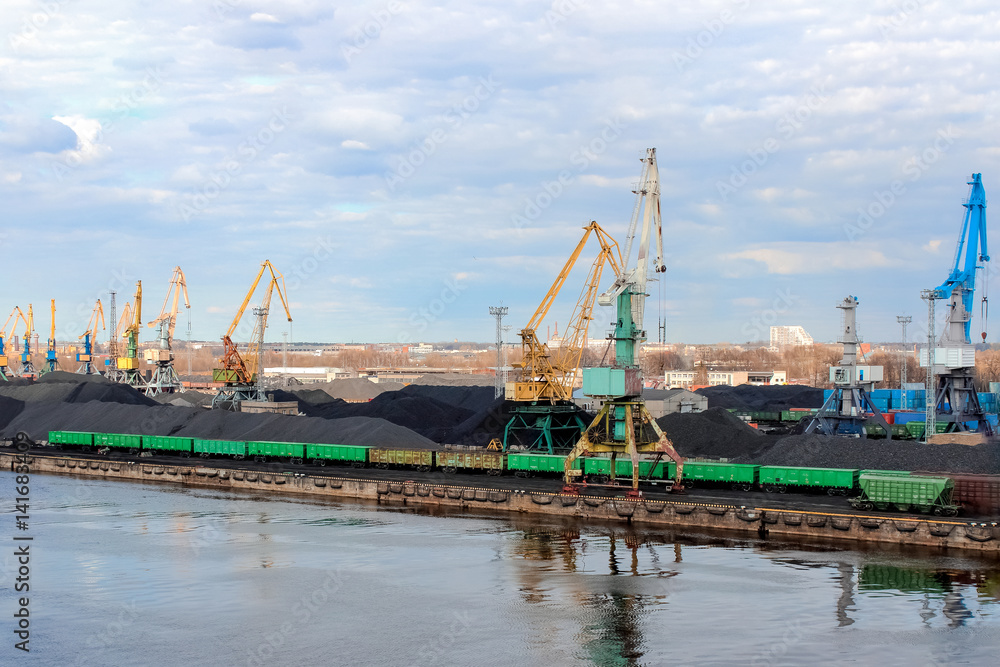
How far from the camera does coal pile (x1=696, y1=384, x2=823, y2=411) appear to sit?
5310 inches

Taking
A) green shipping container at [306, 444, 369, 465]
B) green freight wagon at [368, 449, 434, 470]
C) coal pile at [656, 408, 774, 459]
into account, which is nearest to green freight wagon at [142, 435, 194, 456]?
green shipping container at [306, 444, 369, 465]

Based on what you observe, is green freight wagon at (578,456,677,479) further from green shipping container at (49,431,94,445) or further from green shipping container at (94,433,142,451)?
green shipping container at (49,431,94,445)

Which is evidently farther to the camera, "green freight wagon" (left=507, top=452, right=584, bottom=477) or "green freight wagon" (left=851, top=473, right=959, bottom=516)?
"green freight wagon" (left=507, top=452, right=584, bottom=477)

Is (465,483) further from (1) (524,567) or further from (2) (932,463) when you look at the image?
(2) (932,463)

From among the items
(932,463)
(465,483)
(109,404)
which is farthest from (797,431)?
(109,404)

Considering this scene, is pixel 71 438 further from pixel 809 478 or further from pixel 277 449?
pixel 809 478

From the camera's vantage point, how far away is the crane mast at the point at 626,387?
57.7 m

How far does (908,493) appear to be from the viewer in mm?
49219

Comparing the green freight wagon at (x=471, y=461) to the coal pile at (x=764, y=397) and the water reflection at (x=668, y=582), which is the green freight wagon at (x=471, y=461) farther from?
the coal pile at (x=764, y=397)

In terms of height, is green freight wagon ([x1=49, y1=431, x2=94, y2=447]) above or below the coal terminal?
below

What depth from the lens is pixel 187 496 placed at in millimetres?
67750

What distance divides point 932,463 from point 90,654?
156 ft
